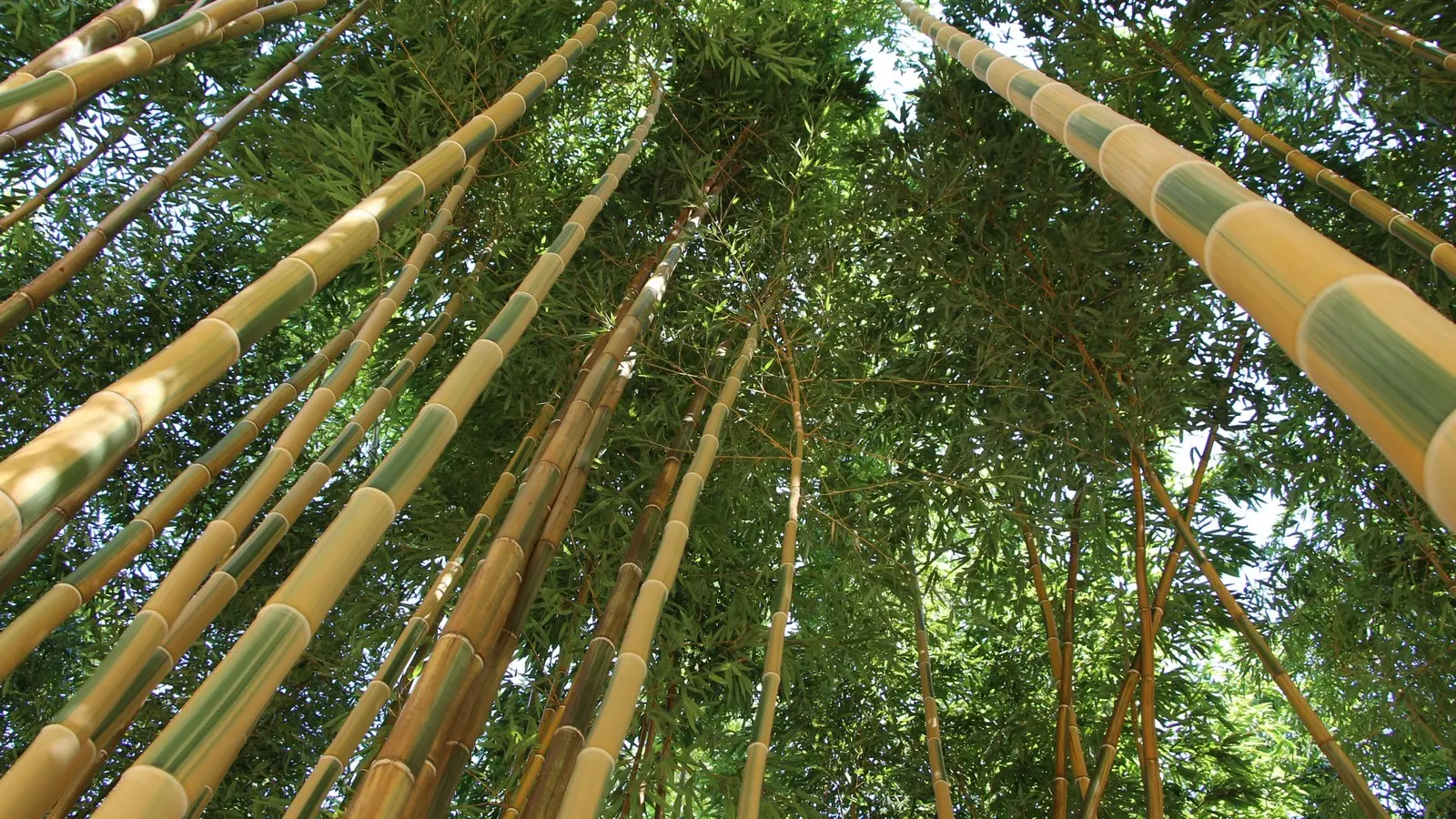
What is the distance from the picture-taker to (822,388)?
12.7 ft

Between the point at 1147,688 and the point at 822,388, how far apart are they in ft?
5.23

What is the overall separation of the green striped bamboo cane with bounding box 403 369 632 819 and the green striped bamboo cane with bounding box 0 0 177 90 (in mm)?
1265

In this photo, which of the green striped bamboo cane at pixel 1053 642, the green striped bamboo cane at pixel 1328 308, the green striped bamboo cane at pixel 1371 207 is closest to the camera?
the green striped bamboo cane at pixel 1328 308

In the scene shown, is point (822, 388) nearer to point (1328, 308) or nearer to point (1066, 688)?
point (1066, 688)

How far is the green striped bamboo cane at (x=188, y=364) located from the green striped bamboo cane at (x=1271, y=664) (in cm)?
220

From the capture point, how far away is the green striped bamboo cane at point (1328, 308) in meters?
0.63

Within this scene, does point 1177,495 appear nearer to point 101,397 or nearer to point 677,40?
point 677,40

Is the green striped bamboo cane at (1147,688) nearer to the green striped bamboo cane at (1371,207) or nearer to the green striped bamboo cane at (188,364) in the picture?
the green striped bamboo cane at (1371,207)

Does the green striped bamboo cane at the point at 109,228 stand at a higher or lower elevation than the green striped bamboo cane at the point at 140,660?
higher

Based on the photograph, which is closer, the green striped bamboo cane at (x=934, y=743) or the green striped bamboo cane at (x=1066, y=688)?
the green striped bamboo cane at (x=934, y=743)

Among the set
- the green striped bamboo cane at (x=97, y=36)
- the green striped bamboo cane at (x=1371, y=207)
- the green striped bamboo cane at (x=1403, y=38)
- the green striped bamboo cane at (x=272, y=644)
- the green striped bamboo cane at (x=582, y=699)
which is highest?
the green striped bamboo cane at (x=1403, y=38)

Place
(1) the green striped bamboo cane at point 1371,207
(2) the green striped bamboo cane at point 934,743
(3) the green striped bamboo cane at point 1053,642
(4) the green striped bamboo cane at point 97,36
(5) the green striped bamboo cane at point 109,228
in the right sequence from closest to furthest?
Result: (4) the green striped bamboo cane at point 97,36, (1) the green striped bamboo cane at point 1371,207, (2) the green striped bamboo cane at point 934,743, (5) the green striped bamboo cane at point 109,228, (3) the green striped bamboo cane at point 1053,642

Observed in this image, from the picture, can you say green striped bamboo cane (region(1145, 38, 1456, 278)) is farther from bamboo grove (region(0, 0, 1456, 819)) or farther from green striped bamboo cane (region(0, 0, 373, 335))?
green striped bamboo cane (region(0, 0, 373, 335))

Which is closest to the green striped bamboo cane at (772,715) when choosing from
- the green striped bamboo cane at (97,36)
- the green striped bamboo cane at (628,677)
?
the green striped bamboo cane at (628,677)
